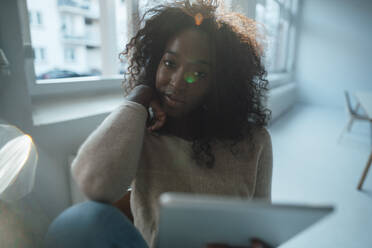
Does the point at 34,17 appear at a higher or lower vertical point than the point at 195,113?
higher

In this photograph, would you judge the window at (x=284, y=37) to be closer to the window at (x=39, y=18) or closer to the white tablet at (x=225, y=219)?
the window at (x=39, y=18)

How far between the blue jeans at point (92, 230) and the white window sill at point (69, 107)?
68 cm

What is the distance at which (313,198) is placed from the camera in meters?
1.96

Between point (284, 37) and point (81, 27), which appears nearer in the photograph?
point (81, 27)

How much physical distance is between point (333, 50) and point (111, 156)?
712 centimetres

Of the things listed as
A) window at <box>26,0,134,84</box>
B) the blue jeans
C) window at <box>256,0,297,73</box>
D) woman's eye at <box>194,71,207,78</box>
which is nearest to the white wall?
window at <box>256,0,297,73</box>

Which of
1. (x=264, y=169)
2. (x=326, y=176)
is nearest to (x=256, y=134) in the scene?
(x=264, y=169)

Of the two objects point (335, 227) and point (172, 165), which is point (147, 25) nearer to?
point (172, 165)

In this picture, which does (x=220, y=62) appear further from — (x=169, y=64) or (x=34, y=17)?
(x=34, y=17)

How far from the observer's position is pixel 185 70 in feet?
2.26

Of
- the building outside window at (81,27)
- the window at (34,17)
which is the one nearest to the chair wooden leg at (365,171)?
the building outside window at (81,27)

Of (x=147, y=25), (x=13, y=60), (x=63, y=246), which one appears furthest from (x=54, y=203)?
(x=147, y=25)

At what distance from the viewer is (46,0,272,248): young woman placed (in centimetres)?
69

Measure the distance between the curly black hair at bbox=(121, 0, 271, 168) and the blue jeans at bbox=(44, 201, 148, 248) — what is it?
319mm
